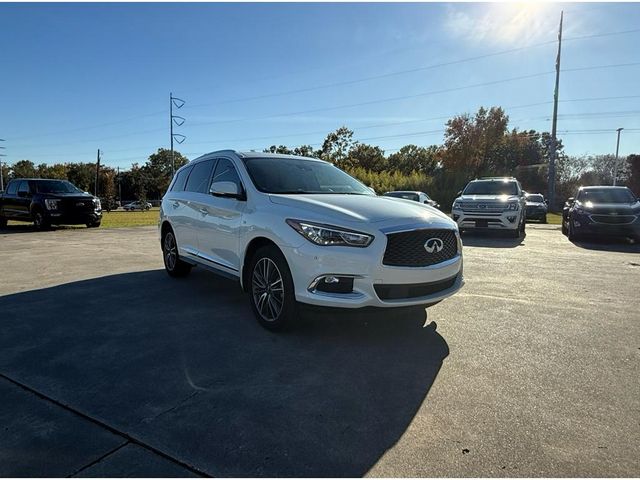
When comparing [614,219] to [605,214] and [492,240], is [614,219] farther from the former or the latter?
[492,240]

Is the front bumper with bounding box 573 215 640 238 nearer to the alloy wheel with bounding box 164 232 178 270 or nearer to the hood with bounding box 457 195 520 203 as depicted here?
the hood with bounding box 457 195 520 203

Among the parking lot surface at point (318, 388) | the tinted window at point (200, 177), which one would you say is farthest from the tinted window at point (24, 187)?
the tinted window at point (200, 177)

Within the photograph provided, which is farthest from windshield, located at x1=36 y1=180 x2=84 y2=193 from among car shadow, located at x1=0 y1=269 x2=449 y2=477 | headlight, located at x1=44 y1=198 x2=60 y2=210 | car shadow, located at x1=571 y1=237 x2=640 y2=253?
car shadow, located at x1=571 y1=237 x2=640 y2=253

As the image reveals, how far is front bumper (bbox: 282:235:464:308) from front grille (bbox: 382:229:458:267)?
54 mm

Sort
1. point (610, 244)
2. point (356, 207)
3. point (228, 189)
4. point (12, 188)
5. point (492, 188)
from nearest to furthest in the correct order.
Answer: point (356, 207) → point (228, 189) → point (610, 244) → point (492, 188) → point (12, 188)

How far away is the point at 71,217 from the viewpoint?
1597cm

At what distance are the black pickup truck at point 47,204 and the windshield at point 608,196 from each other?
54.7ft

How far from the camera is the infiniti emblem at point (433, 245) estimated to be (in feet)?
13.4

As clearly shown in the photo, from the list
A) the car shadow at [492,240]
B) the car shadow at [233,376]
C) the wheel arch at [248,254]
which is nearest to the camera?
the car shadow at [233,376]

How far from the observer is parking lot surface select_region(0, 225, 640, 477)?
2.38m

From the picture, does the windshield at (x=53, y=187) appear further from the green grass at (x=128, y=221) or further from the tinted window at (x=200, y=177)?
the tinted window at (x=200, y=177)

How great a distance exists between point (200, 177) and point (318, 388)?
402 cm

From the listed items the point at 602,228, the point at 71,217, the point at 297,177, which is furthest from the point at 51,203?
the point at 602,228

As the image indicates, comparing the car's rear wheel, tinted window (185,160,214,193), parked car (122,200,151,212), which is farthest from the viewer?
parked car (122,200,151,212)
